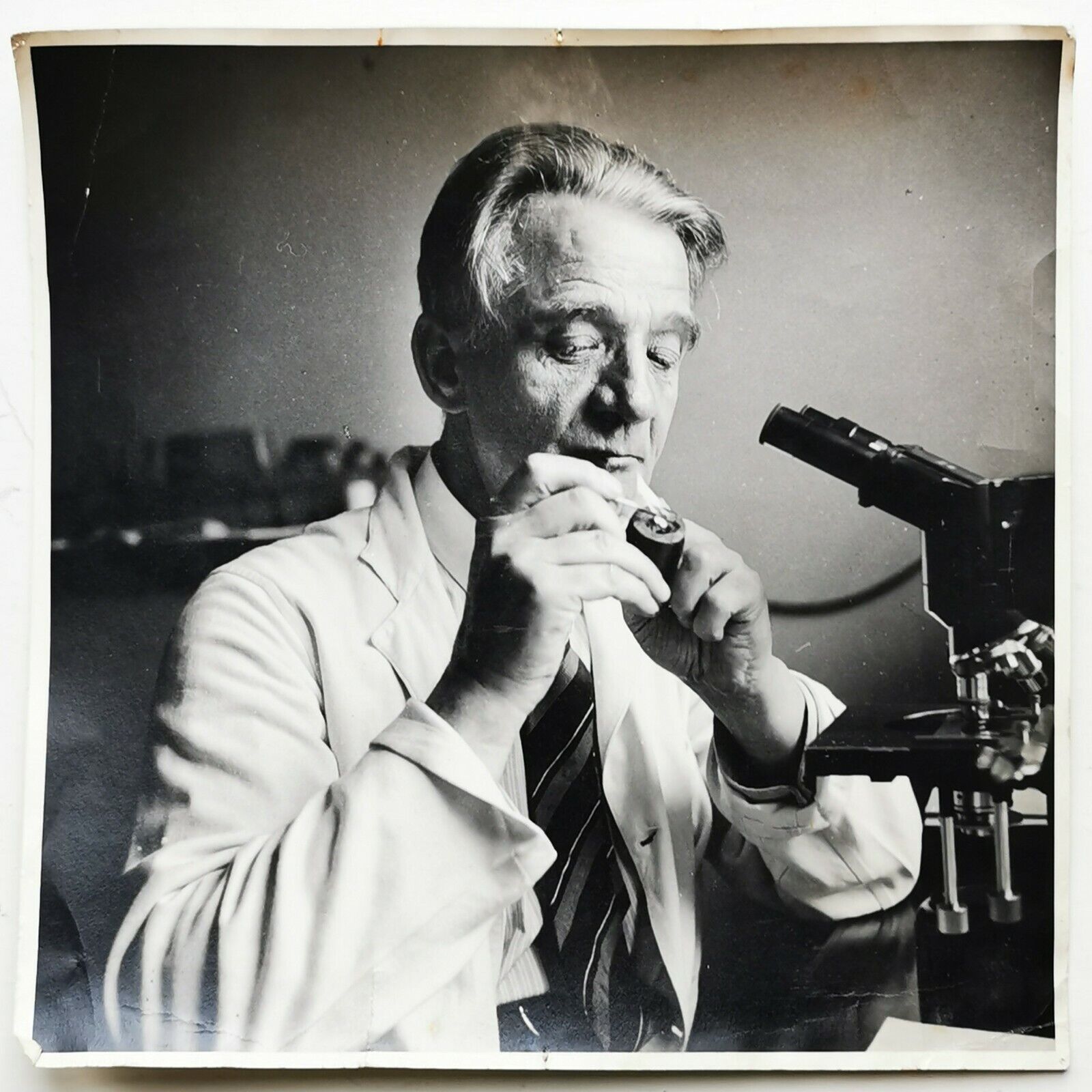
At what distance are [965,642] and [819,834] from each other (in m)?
0.27

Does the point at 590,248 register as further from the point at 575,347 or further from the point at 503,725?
the point at 503,725

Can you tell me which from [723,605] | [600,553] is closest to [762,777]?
[723,605]

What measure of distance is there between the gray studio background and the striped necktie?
0.28m

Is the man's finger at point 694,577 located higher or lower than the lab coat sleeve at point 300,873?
higher

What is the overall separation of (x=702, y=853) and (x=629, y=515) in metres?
0.38

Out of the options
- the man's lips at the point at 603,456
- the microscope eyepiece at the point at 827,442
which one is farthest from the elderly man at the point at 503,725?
the microscope eyepiece at the point at 827,442

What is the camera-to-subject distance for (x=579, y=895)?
1.16 meters

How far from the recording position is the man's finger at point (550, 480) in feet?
3.86

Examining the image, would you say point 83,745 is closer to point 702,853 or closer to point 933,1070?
point 702,853

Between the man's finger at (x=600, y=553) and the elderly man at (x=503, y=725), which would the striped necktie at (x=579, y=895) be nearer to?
A: the elderly man at (x=503, y=725)

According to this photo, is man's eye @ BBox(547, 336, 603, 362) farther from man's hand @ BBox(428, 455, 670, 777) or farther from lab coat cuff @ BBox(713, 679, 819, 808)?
lab coat cuff @ BBox(713, 679, 819, 808)

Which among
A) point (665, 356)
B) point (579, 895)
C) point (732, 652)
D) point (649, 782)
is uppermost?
point (665, 356)

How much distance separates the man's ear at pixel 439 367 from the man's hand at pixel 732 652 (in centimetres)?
30

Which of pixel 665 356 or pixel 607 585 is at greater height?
pixel 665 356
